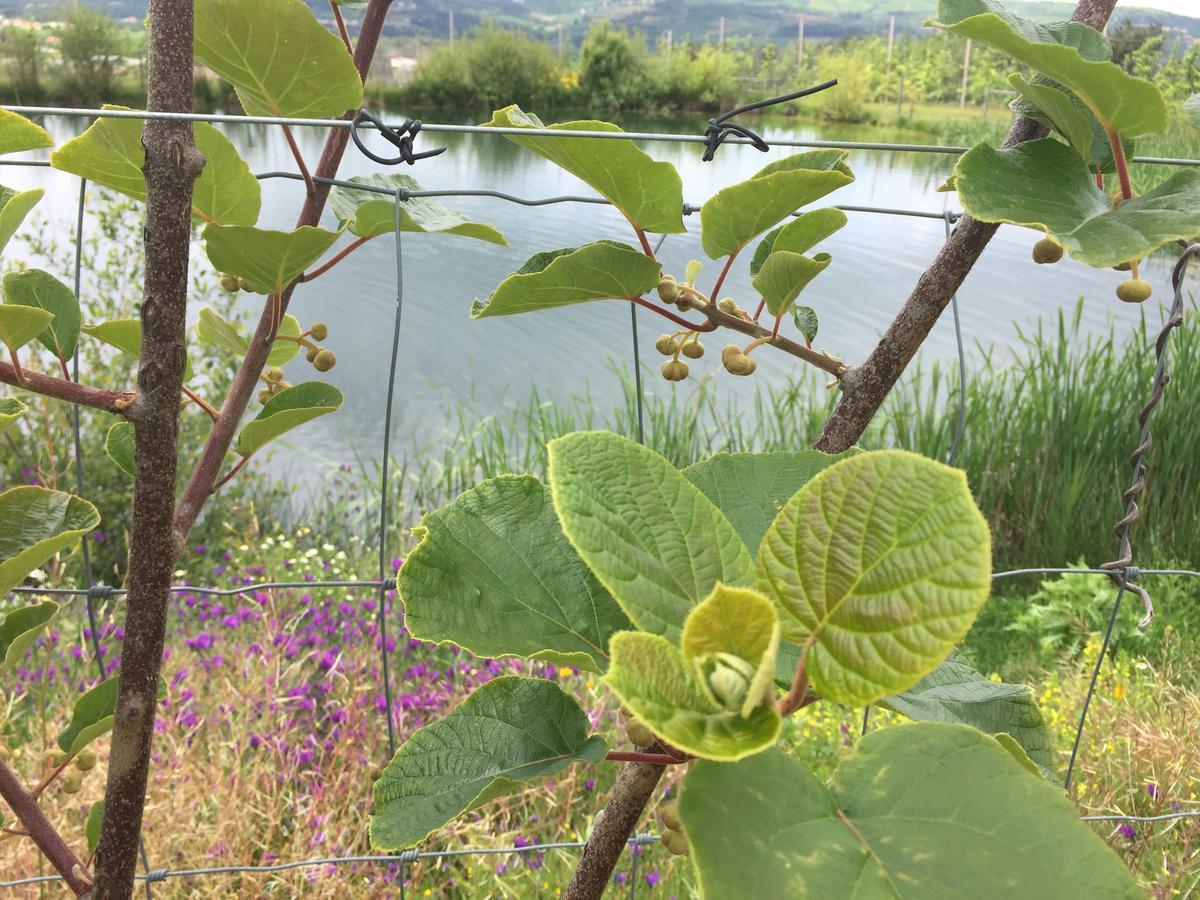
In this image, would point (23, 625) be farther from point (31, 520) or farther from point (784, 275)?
point (784, 275)

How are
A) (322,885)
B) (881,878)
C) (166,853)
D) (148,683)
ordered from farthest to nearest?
(166,853), (322,885), (148,683), (881,878)

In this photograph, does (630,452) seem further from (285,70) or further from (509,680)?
(285,70)

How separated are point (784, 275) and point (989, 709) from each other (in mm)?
246

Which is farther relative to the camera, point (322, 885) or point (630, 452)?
point (322, 885)

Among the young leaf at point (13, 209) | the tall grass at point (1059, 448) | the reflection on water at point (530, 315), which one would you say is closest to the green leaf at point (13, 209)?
the young leaf at point (13, 209)

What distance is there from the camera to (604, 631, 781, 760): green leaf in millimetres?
220

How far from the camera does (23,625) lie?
575mm

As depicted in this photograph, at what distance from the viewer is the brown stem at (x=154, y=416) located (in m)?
0.43

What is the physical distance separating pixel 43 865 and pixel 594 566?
54.0 inches

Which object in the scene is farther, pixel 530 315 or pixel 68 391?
pixel 530 315

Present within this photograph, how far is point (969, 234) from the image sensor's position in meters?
0.46

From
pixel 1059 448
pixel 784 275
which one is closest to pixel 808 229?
pixel 784 275

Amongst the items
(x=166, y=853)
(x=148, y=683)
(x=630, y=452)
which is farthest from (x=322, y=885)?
(x=630, y=452)

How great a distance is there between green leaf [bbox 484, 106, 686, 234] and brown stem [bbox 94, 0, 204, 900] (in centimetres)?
17
